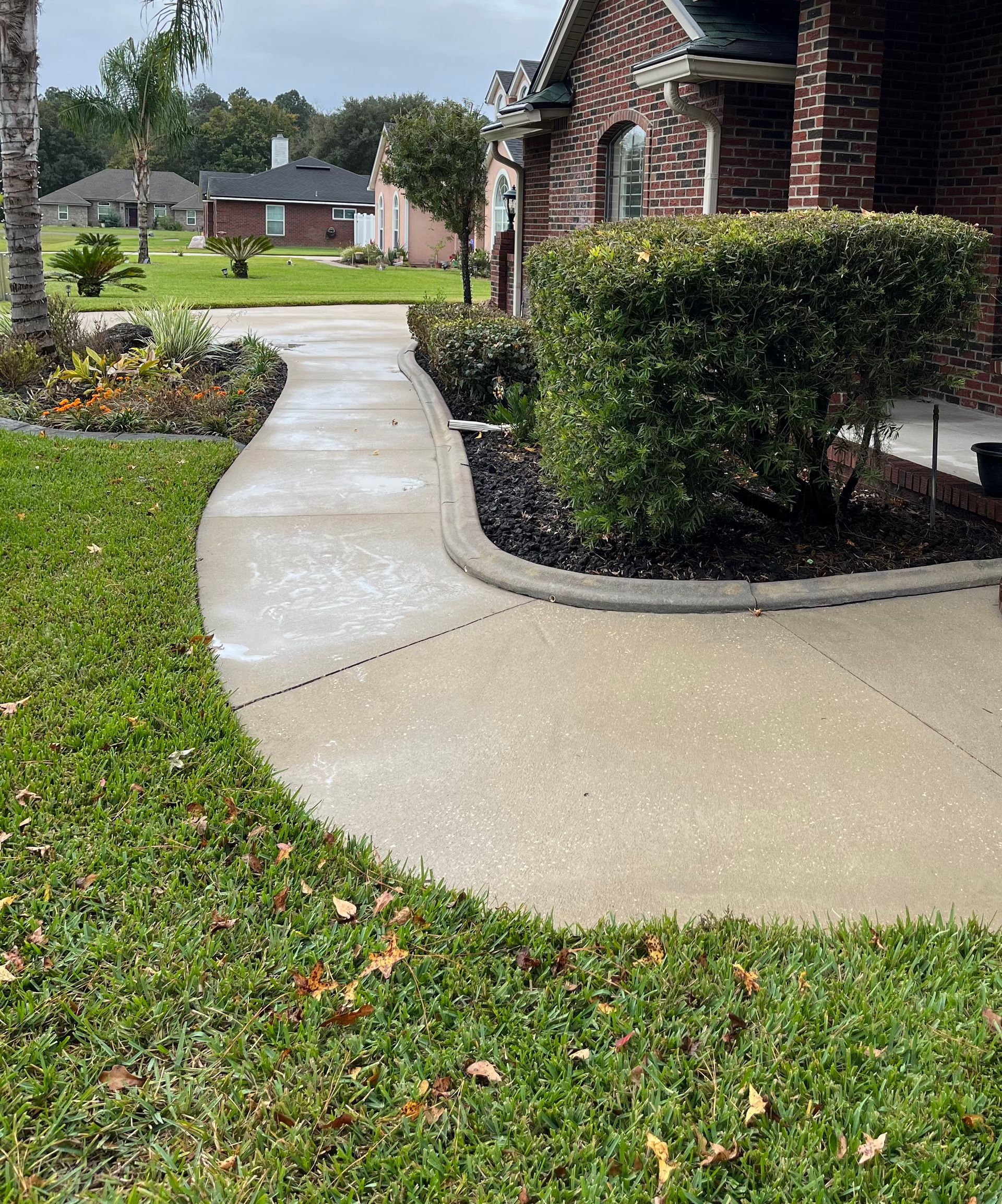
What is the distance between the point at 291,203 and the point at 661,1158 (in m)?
67.9

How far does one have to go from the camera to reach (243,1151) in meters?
2.20

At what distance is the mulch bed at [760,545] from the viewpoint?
5.59m

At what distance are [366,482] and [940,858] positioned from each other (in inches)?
217

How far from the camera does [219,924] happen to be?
2879mm

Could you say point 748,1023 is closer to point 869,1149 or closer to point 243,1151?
point 869,1149

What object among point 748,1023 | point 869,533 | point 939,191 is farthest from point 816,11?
point 748,1023

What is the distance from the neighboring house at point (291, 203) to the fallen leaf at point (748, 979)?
66.0 metres

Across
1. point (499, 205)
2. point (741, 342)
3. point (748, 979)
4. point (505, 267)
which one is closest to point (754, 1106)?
point (748, 979)

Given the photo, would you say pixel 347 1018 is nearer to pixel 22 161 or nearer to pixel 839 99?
pixel 839 99

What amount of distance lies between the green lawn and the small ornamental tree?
5.60 ft

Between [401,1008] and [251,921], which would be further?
[251,921]

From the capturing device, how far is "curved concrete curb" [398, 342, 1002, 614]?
5211 millimetres

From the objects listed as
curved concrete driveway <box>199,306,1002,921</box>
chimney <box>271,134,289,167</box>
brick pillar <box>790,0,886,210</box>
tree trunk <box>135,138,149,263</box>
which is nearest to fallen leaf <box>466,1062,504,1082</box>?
curved concrete driveway <box>199,306,1002,921</box>

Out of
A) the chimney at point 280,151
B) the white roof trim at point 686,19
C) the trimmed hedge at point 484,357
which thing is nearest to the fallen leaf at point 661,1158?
the trimmed hedge at point 484,357
